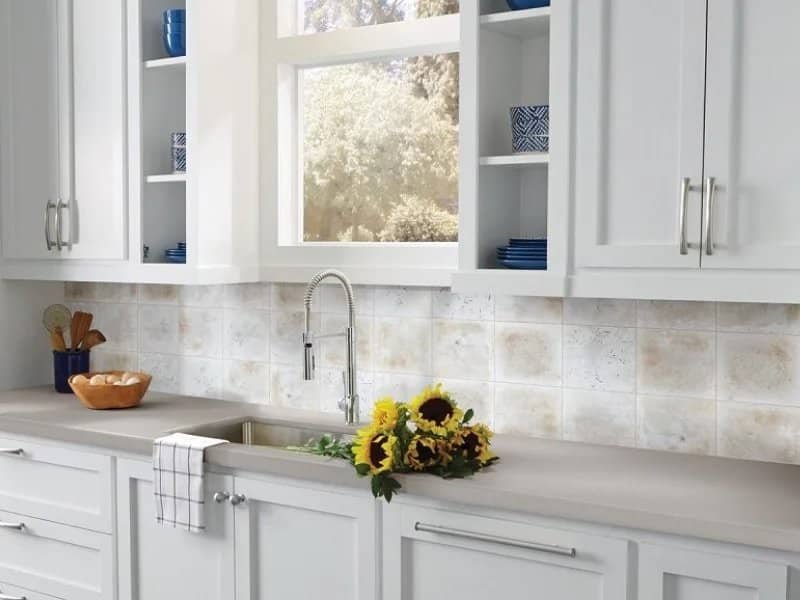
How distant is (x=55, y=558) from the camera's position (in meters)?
2.96

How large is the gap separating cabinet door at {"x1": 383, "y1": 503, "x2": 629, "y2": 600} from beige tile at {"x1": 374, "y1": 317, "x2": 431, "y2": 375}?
74cm

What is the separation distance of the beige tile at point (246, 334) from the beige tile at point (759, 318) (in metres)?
1.47

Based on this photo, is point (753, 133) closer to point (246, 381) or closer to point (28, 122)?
point (246, 381)

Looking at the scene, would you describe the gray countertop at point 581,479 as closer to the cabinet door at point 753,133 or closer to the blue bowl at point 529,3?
the cabinet door at point 753,133

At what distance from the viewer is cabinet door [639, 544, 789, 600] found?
6.00 ft

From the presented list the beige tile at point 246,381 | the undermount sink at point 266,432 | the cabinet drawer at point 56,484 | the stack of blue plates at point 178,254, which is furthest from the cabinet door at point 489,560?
the stack of blue plates at point 178,254

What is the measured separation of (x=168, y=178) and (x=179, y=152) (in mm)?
104

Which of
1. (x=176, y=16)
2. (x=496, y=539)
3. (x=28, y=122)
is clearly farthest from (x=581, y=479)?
(x=28, y=122)

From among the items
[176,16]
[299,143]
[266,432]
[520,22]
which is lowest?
[266,432]

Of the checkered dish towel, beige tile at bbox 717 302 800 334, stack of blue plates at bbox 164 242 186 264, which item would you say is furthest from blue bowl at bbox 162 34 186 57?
beige tile at bbox 717 302 800 334

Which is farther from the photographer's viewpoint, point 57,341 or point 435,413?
point 57,341

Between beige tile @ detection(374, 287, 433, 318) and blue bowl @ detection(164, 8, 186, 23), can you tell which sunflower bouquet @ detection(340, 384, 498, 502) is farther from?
blue bowl @ detection(164, 8, 186, 23)

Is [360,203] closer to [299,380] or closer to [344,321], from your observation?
[344,321]

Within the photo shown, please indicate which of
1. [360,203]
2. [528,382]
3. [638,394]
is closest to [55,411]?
[360,203]
